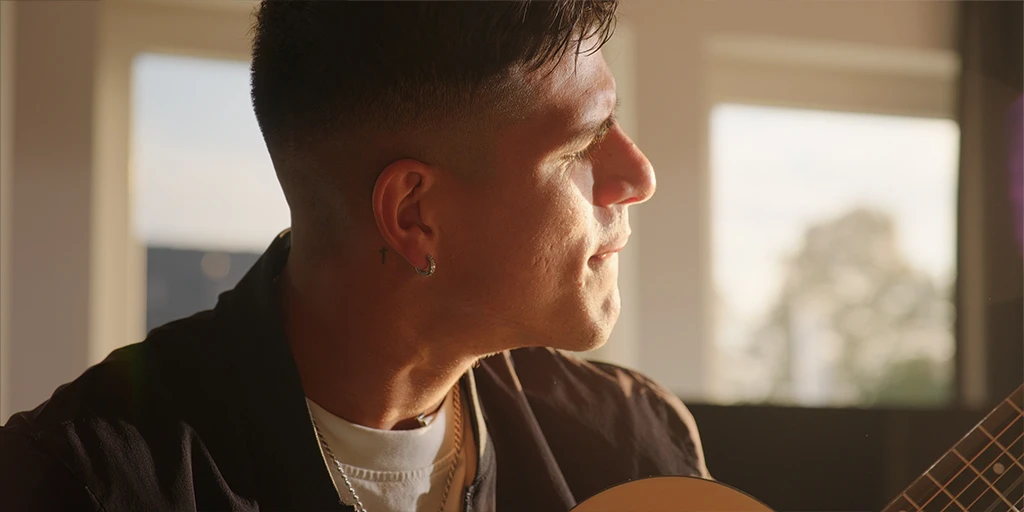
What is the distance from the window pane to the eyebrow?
143 mm

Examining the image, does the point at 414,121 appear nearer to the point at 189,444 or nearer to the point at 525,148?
the point at 525,148

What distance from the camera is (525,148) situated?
58cm

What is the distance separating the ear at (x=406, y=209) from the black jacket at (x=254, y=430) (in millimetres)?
92

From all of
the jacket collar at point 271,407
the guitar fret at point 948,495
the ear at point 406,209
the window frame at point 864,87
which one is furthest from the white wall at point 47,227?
the guitar fret at point 948,495

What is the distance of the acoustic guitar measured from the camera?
609mm

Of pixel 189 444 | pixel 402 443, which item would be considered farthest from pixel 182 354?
pixel 402 443

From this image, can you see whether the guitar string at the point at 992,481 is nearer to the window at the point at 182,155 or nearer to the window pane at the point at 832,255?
the window pane at the point at 832,255

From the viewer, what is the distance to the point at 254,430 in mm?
587

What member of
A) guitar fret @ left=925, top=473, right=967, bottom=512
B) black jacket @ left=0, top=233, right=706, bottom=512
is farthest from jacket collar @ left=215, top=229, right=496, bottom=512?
guitar fret @ left=925, top=473, right=967, bottom=512

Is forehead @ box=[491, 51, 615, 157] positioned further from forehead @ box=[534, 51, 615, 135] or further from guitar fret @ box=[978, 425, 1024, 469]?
guitar fret @ box=[978, 425, 1024, 469]

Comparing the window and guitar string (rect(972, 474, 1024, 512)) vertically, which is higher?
the window

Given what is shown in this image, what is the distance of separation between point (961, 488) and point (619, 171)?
33 centimetres

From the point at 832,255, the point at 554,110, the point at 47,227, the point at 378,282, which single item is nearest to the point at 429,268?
the point at 378,282

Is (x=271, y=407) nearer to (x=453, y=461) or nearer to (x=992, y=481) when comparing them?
→ (x=453, y=461)
